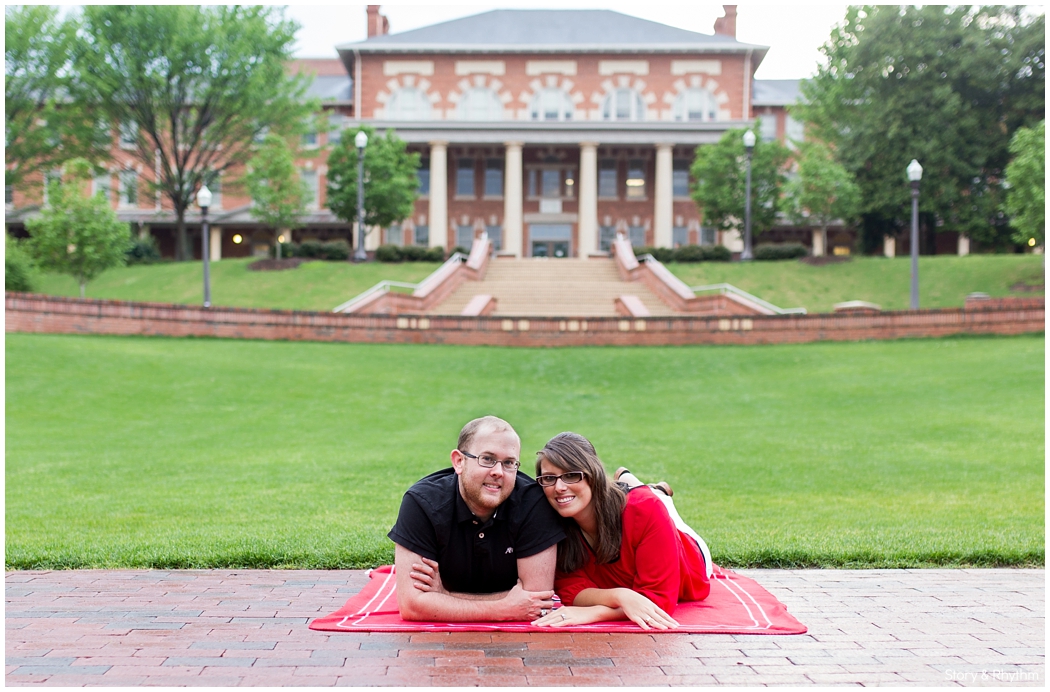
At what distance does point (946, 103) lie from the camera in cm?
3891

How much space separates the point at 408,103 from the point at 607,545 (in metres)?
48.9

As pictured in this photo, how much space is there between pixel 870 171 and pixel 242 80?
97.0ft

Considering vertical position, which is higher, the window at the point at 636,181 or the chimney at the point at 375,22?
the chimney at the point at 375,22

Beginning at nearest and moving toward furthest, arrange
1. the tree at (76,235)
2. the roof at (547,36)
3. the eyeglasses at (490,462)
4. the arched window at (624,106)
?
1. the eyeglasses at (490,462)
2. the tree at (76,235)
3. the roof at (547,36)
4. the arched window at (624,106)

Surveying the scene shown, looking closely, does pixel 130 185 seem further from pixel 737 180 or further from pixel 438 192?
pixel 737 180

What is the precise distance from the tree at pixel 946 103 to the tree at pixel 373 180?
69.4 feet

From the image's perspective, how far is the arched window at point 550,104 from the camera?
50.9 m

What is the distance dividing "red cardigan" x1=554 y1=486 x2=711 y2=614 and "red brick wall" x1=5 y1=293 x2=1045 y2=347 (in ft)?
55.1

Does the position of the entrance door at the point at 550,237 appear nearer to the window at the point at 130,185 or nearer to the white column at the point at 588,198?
the white column at the point at 588,198

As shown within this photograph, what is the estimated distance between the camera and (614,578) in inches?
201

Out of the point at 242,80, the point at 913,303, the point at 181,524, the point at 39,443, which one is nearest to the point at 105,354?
the point at 39,443

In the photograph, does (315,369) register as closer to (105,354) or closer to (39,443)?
(105,354)

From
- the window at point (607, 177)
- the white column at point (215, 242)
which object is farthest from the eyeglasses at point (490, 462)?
the white column at point (215, 242)

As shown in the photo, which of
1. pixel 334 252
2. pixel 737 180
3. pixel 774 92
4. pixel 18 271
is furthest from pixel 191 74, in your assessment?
pixel 774 92
